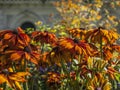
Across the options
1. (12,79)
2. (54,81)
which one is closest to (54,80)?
(54,81)

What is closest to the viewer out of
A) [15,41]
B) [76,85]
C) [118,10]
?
[15,41]

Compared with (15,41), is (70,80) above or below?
below

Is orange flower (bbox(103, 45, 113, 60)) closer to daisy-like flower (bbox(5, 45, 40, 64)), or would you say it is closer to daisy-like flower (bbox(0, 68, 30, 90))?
daisy-like flower (bbox(5, 45, 40, 64))

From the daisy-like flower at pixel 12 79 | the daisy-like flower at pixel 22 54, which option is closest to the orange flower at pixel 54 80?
the daisy-like flower at pixel 22 54

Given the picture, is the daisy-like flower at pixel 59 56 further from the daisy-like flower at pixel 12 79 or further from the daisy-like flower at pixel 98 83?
the daisy-like flower at pixel 12 79

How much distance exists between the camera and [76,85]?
262 centimetres

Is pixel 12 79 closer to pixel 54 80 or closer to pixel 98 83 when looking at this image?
pixel 98 83

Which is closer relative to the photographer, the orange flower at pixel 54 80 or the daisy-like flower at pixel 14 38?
the daisy-like flower at pixel 14 38

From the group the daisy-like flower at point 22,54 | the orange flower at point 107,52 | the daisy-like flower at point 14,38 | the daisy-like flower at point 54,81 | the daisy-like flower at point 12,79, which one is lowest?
the daisy-like flower at point 54,81

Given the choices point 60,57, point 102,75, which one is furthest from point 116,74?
point 60,57

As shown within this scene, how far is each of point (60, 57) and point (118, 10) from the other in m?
21.6

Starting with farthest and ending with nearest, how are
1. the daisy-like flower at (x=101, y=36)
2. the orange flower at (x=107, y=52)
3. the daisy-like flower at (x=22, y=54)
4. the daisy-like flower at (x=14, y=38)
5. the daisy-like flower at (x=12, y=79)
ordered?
the orange flower at (x=107, y=52)
the daisy-like flower at (x=101, y=36)
the daisy-like flower at (x=14, y=38)
the daisy-like flower at (x=22, y=54)
the daisy-like flower at (x=12, y=79)

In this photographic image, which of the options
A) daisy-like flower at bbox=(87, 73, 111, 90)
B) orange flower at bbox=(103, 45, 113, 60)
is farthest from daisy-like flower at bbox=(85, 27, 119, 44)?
daisy-like flower at bbox=(87, 73, 111, 90)

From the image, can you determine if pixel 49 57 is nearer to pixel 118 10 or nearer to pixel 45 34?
pixel 45 34
